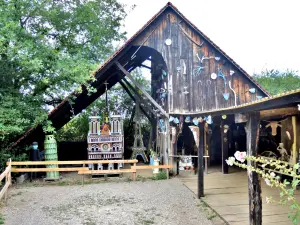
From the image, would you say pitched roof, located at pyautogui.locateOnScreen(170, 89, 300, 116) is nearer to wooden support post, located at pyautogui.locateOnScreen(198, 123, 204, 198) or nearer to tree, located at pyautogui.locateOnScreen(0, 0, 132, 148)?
wooden support post, located at pyautogui.locateOnScreen(198, 123, 204, 198)

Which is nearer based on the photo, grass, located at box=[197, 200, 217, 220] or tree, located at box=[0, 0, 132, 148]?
grass, located at box=[197, 200, 217, 220]

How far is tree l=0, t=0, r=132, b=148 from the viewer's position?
29.7ft

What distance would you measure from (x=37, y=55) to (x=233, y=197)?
26.0 ft

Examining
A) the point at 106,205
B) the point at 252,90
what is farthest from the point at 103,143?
the point at 252,90

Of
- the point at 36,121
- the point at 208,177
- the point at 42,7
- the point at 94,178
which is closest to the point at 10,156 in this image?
the point at 36,121

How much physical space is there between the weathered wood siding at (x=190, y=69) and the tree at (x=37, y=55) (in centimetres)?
309

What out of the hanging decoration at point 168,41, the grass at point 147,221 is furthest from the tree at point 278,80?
the grass at point 147,221

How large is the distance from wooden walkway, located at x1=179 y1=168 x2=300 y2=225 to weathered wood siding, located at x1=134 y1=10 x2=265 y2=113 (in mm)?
2900

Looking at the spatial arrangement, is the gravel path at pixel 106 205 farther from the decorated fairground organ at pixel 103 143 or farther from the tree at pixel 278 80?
the tree at pixel 278 80

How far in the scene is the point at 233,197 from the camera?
789cm

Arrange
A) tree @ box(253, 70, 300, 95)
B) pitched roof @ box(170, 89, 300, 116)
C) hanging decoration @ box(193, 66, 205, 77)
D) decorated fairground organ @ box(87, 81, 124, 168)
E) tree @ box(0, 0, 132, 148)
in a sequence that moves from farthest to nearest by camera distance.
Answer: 1. tree @ box(253, 70, 300, 95)
2. hanging decoration @ box(193, 66, 205, 77)
3. decorated fairground organ @ box(87, 81, 124, 168)
4. tree @ box(0, 0, 132, 148)
5. pitched roof @ box(170, 89, 300, 116)

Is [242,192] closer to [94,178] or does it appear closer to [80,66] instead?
[94,178]

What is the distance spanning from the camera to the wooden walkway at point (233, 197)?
609cm

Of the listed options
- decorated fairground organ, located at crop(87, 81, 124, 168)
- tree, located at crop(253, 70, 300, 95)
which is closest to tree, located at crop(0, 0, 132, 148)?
decorated fairground organ, located at crop(87, 81, 124, 168)
